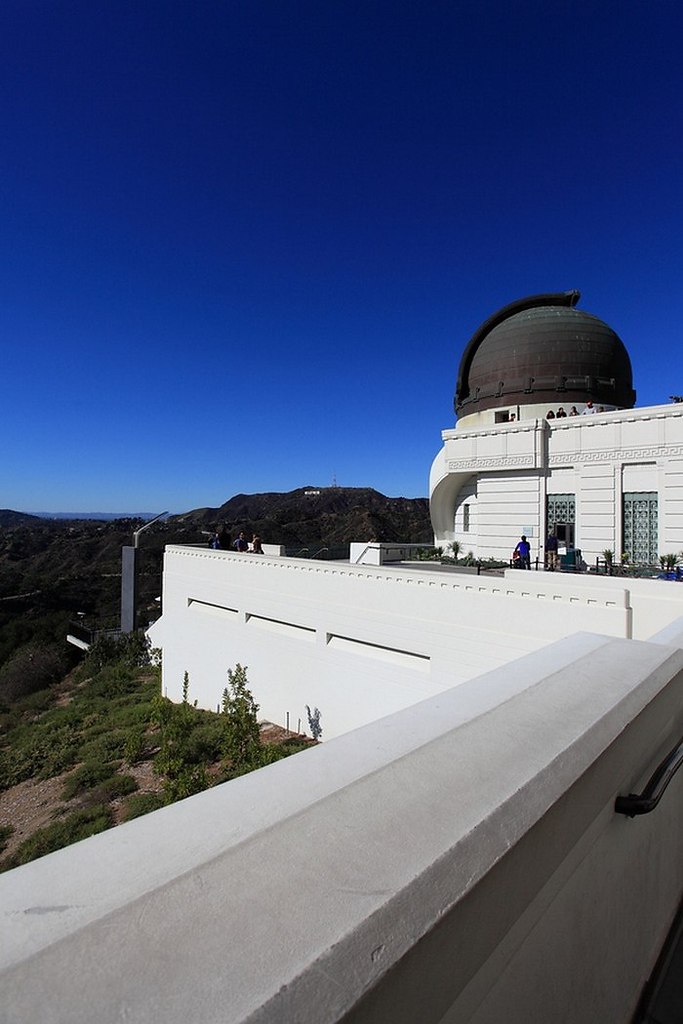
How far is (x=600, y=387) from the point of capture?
16.1 m

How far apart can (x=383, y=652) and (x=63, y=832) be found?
→ 254 inches

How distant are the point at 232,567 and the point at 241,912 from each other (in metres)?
12.1

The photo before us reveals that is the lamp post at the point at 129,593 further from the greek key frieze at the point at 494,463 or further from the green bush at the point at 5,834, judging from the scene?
the greek key frieze at the point at 494,463

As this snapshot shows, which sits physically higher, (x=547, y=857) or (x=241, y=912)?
(x=241, y=912)

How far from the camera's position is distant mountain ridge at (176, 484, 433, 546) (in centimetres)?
4675

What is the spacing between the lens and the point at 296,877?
842 mm

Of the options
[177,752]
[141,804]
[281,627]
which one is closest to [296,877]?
[141,804]

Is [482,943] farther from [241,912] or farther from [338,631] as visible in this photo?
[338,631]

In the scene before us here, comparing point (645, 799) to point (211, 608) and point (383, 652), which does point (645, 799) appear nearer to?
point (383, 652)

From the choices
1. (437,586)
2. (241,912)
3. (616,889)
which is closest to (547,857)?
(241,912)

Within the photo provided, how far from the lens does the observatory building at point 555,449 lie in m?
12.1

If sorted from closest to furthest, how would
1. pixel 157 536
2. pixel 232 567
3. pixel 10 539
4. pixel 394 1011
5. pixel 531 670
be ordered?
pixel 394 1011 < pixel 531 670 < pixel 232 567 < pixel 157 536 < pixel 10 539

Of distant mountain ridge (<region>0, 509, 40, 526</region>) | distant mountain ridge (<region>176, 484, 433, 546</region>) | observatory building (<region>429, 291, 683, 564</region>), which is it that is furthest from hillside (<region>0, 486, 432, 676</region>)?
distant mountain ridge (<region>0, 509, 40, 526</region>)

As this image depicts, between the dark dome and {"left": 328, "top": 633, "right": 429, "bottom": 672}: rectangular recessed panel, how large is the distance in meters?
10.5
